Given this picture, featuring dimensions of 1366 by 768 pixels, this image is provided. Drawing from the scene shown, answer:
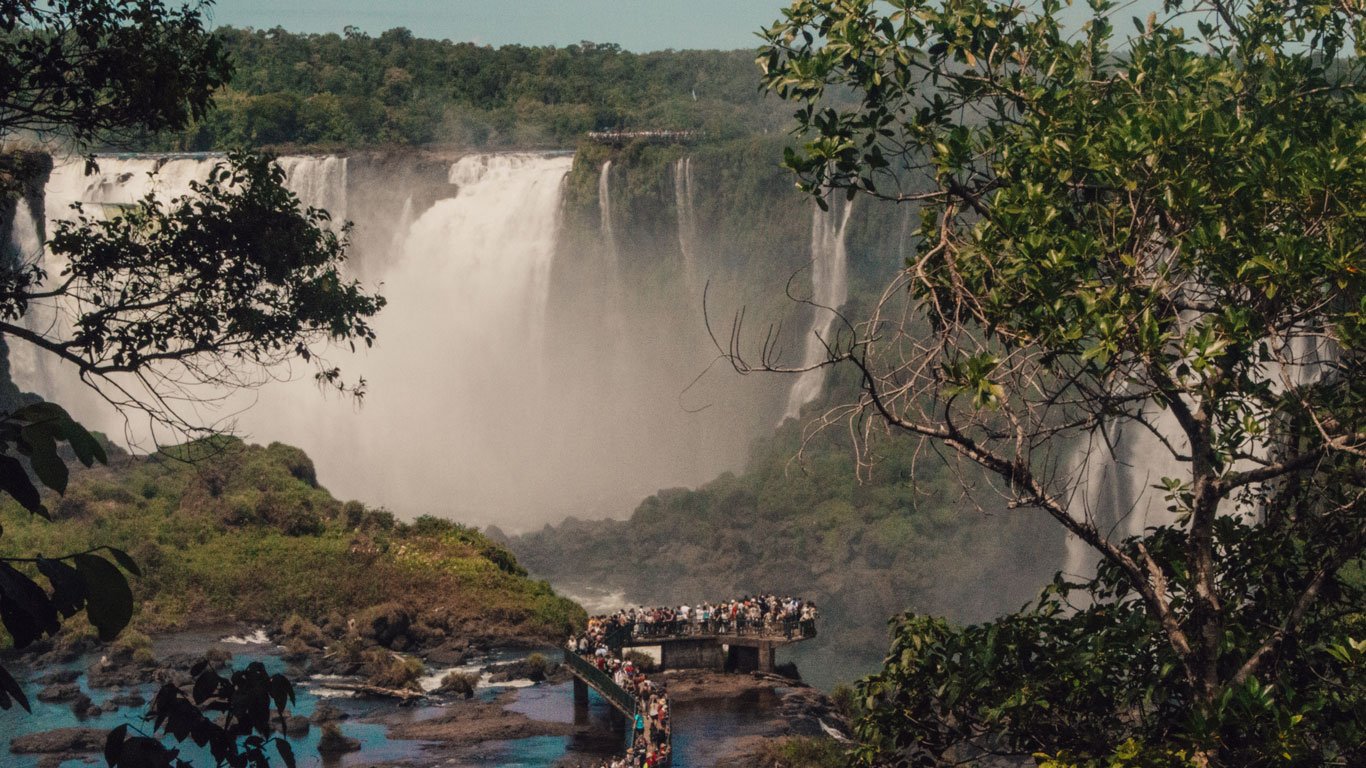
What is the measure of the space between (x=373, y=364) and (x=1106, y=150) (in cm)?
4995

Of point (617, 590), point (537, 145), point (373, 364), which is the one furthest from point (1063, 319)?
point (537, 145)

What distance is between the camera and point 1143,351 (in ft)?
26.3

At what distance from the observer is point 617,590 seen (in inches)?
1620

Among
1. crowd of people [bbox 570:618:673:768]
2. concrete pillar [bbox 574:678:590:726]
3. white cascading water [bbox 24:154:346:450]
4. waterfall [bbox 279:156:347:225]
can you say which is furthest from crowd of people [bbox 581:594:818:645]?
waterfall [bbox 279:156:347:225]

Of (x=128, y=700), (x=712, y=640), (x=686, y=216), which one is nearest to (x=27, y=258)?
(x=686, y=216)

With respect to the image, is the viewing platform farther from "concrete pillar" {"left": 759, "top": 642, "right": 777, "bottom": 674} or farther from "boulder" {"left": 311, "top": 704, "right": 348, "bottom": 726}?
"boulder" {"left": 311, "top": 704, "right": 348, "bottom": 726}

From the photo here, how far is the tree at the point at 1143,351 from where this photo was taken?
816cm

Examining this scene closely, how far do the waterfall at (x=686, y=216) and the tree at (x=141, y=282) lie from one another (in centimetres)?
3571

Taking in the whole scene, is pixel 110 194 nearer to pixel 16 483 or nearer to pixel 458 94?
pixel 458 94

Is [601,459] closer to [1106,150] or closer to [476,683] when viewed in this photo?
[476,683]

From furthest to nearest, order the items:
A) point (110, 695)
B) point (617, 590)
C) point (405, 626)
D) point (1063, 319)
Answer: point (617, 590) < point (405, 626) < point (110, 695) < point (1063, 319)

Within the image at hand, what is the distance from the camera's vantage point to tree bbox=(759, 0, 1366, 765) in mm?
8156

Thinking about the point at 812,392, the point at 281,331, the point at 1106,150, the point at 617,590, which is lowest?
the point at 617,590

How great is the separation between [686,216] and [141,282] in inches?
1603
